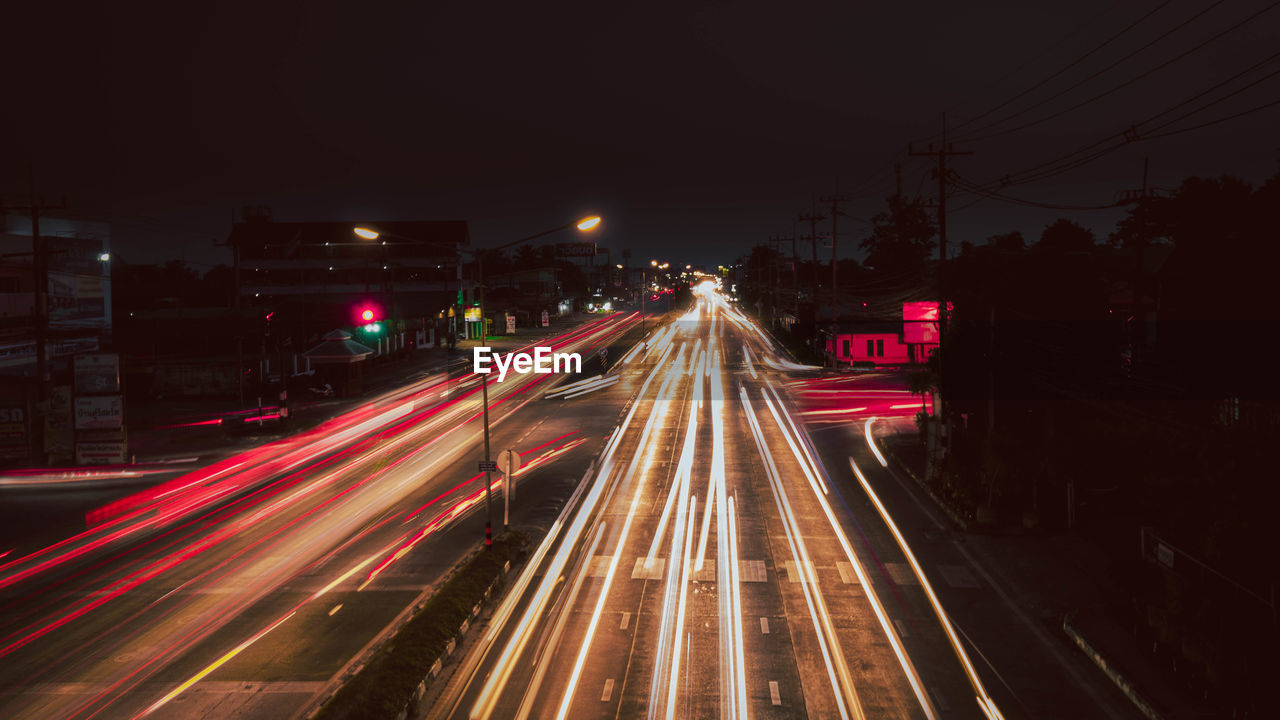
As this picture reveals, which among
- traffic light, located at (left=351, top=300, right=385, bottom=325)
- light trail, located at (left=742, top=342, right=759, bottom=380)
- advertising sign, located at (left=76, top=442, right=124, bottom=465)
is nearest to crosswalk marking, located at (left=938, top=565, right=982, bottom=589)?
advertising sign, located at (left=76, top=442, right=124, bottom=465)

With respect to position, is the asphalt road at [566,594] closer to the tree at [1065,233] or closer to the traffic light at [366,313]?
the traffic light at [366,313]

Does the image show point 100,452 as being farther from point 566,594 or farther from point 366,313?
point 366,313

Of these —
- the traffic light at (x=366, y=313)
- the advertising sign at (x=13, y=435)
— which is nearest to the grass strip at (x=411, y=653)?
the advertising sign at (x=13, y=435)

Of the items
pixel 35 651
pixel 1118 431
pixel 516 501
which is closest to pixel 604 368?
pixel 516 501

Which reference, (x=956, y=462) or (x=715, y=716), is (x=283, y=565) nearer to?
(x=715, y=716)

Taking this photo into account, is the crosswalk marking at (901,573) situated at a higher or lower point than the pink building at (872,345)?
lower

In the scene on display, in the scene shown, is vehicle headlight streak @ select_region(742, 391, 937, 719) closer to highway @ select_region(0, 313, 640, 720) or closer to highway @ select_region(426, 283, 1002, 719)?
highway @ select_region(426, 283, 1002, 719)

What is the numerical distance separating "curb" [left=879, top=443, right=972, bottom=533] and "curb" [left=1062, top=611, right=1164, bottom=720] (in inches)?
230

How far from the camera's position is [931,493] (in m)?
22.5

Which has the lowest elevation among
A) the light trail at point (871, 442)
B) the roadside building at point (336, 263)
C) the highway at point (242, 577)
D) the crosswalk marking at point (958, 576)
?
the crosswalk marking at point (958, 576)

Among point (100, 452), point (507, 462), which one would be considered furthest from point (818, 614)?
point (100, 452)

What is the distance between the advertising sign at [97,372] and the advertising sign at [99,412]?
33 cm

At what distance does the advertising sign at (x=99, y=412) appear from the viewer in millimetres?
25891

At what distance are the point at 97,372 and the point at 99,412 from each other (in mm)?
1497
